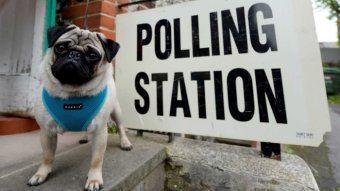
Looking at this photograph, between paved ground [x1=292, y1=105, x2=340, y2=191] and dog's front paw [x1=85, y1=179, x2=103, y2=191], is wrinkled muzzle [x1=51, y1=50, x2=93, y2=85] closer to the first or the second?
dog's front paw [x1=85, y1=179, x2=103, y2=191]

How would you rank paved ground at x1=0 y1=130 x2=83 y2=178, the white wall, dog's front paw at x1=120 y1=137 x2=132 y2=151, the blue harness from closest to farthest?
the blue harness
paved ground at x1=0 y1=130 x2=83 y2=178
dog's front paw at x1=120 y1=137 x2=132 y2=151
the white wall

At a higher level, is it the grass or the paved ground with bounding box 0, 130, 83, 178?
the grass

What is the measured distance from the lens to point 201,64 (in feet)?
5.10

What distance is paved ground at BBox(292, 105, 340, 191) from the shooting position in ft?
7.39

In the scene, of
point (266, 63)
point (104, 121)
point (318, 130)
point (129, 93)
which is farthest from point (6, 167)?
point (318, 130)

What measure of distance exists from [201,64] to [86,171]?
956 mm

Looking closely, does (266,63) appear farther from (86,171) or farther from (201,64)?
(86,171)

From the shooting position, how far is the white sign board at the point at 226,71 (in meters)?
1.30

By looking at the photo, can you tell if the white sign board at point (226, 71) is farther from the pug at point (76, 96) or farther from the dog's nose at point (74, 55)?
the dog's nose at point (74, 55)

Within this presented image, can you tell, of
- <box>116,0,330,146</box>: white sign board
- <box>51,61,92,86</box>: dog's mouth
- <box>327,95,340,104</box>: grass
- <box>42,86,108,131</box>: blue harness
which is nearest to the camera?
<box>51,61,92,86</box>: dog's mouth

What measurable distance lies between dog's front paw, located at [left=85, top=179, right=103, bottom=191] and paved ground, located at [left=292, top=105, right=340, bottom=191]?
2126 millimetres

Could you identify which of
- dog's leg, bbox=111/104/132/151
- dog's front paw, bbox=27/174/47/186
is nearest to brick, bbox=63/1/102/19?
dog's leg, bbox=111/104/132/151

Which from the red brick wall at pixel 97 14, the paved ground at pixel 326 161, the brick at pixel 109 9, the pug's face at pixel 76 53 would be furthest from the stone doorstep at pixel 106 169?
the paved ground at pixel 326 161

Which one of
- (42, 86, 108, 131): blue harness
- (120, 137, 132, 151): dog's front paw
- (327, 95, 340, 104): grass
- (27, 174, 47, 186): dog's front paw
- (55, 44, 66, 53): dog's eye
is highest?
(327, 95, 340, 104): grass
